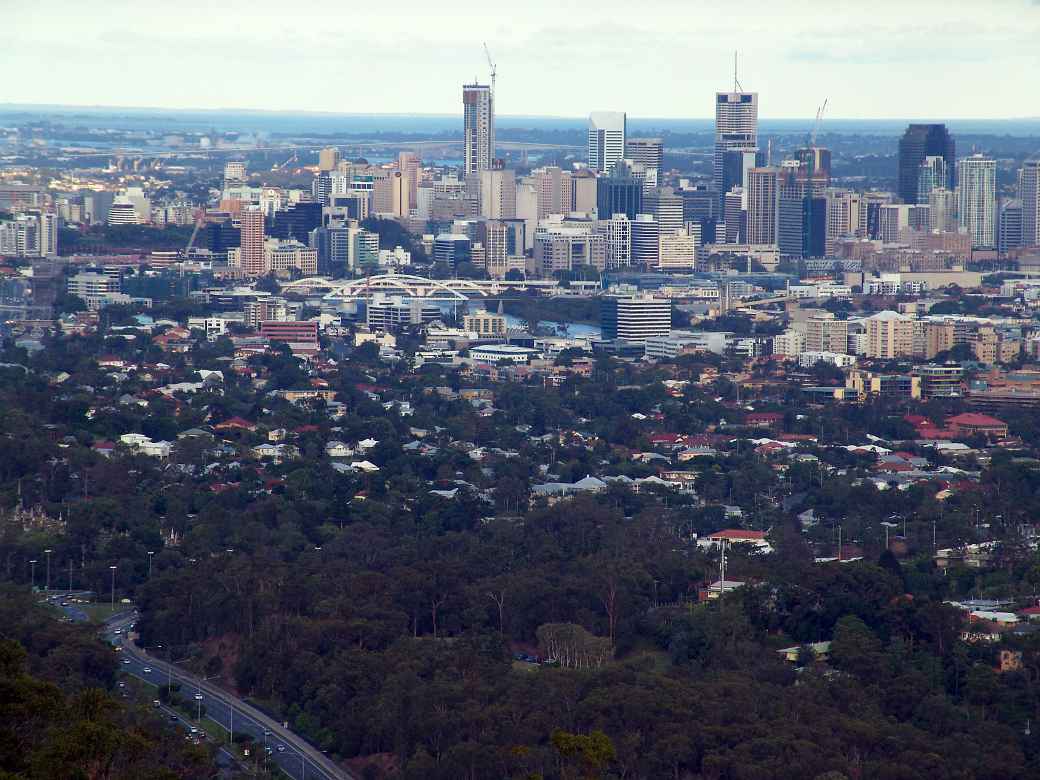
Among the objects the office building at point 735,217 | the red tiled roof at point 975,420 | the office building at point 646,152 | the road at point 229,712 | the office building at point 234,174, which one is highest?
the office building at point 646,152

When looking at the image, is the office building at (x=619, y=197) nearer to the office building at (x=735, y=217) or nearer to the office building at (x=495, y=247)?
the office building at (x=735, y=217)

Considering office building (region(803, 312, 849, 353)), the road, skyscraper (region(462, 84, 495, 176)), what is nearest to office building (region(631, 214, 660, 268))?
skyscraper (region(462, 84, 495, 176))

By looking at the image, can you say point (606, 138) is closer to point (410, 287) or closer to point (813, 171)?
point (813, 171)

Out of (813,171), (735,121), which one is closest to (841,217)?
(813,171)

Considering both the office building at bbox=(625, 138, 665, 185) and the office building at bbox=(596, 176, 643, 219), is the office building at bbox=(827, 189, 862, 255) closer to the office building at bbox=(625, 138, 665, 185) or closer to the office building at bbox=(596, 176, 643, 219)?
the office building at bbox=(596, 176, 643, 219)

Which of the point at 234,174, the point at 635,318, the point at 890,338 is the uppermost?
the point at 234,174

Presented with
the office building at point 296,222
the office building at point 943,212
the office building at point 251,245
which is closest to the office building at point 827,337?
the office building at point 251,245

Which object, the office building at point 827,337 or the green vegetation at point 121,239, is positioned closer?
the office building at point 827,337
